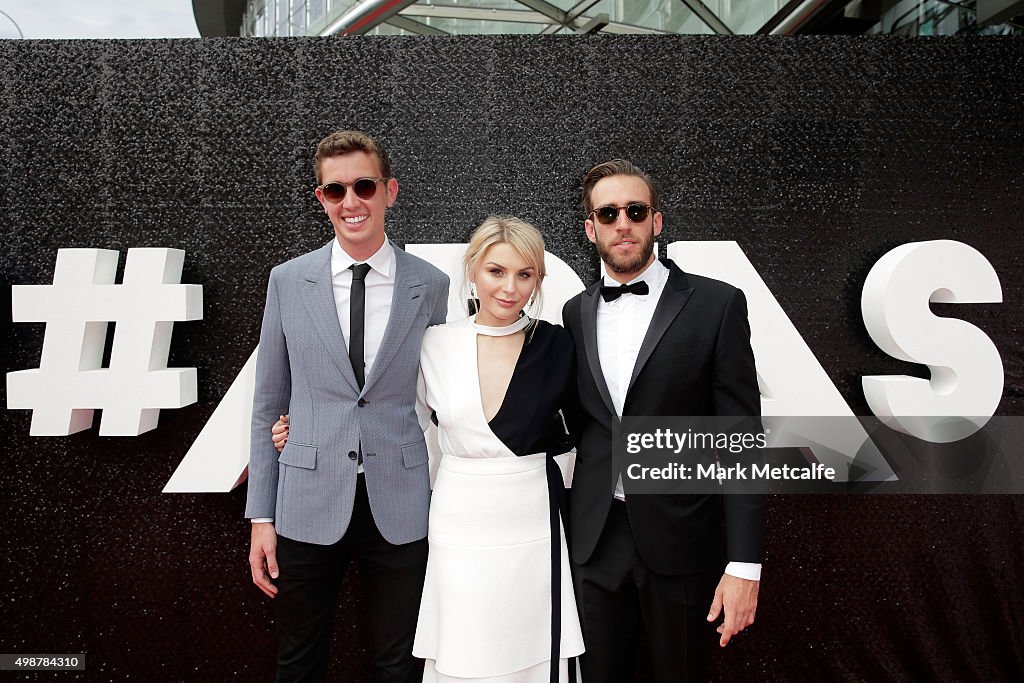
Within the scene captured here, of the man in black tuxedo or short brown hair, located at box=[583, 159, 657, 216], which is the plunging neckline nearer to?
the man in black tuxedo

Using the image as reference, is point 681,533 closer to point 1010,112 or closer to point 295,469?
point 295,469

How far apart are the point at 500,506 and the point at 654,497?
1.42 ft

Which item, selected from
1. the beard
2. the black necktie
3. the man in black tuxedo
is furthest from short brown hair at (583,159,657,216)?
the black necktie

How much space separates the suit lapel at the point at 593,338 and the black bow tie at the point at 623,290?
0.05m

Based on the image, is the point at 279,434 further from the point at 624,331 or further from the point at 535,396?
the point at 624,331

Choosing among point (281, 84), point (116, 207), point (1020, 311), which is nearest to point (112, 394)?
point (116, 207)

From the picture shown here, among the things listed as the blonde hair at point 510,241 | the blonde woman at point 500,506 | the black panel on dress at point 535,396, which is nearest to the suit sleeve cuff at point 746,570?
the blonde woman at point 500,506

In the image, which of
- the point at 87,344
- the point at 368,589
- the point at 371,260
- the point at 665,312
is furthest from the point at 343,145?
the point at 87,344

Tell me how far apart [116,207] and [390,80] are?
51.2 inches

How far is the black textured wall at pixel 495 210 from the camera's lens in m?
2.71

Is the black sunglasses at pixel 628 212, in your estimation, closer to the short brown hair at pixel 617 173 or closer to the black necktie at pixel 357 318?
the short brown hair at pixel 617 173

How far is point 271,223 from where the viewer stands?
2725 mm

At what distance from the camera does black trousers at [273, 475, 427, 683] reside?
1.92 m
